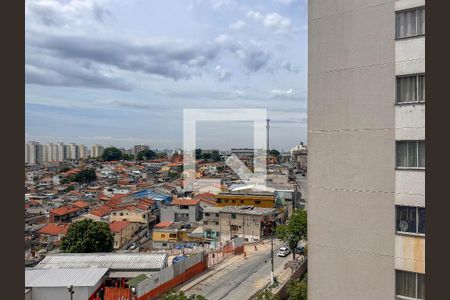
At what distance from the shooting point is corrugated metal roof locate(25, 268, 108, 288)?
6.38m

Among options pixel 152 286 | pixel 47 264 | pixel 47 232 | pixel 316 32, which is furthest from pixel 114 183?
pixel 316 32

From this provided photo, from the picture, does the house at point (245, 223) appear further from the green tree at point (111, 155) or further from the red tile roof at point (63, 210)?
the green tree at point (111, 155)

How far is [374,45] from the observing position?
2.15 metres

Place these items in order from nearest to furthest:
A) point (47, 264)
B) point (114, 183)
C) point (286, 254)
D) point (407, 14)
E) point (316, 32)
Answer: point (407, 14)
point (316, 32)
point (47, 264)
point (286, 254)
point (114, 183)

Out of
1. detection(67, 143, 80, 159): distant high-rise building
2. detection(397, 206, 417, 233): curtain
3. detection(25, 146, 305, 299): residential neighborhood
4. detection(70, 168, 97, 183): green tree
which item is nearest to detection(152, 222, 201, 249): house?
detection(25, 146, 305, 299): residential neighborhood

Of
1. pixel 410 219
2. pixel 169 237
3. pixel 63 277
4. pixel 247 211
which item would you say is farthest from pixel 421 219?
pixel 247 211

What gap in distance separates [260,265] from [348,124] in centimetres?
738

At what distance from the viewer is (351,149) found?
223cm

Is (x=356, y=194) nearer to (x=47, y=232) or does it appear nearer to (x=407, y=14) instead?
(x=407, y=14)

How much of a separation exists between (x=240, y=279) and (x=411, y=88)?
6.71m

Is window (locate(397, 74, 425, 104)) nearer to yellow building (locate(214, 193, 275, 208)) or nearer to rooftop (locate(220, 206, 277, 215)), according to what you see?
rooftop (locate(220, 206, 277, 215))

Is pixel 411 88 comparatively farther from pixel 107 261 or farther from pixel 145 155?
pixel 145 155

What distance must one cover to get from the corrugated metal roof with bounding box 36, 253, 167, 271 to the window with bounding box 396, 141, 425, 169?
6401mm

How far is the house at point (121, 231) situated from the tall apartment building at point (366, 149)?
9.76 metres
